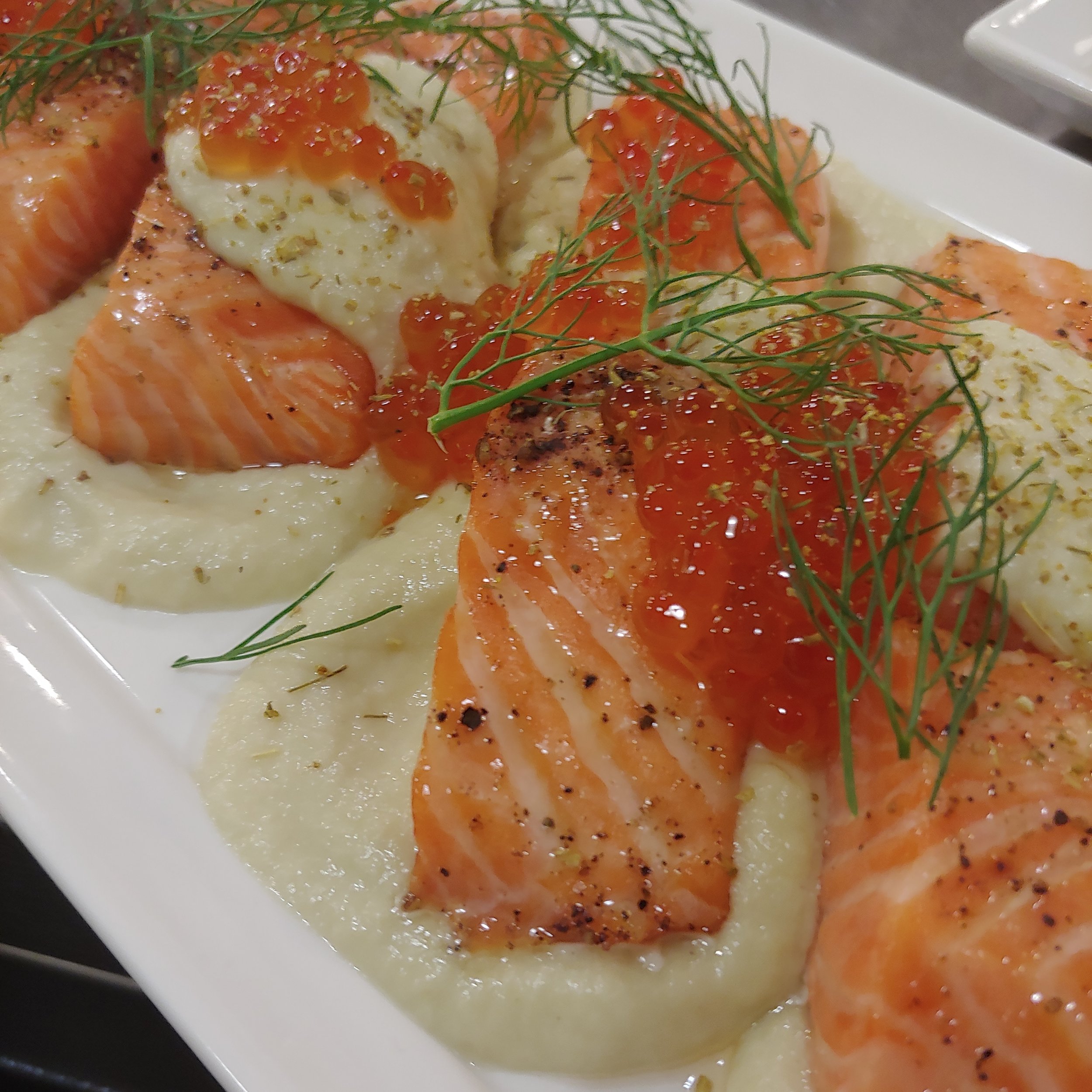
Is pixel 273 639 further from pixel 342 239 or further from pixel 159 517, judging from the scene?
pixel 342 239

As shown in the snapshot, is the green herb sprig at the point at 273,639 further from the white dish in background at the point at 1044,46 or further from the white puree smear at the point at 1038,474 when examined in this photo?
the white dish in background at the point at 1044,46

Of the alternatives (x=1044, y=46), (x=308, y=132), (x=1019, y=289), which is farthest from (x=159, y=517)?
(x=1044, y=46)

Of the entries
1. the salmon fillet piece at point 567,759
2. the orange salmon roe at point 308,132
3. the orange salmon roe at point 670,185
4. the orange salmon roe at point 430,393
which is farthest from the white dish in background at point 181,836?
the orange salmon roe at point 308,132

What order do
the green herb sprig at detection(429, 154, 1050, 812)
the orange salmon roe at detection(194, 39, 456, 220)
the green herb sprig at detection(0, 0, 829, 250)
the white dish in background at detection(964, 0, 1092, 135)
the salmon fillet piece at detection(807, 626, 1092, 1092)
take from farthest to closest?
1. the white dish in background at detection(964, 0, 1092, 135)
2. the green herb sprig at detection(0, 0, 829, 250)
3. the orange salmon roe at detection(194, 39, 456, 220)
4. the green herb sprig at detection(429, 154, 1050, 812)
5. the salmon fillet piece at detection(807, 626, 1092, 1092)

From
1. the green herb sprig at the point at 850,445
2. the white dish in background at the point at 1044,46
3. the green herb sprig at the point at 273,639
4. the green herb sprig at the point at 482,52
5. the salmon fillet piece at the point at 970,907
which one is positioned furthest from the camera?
the white dish in background at the point at 1044,46

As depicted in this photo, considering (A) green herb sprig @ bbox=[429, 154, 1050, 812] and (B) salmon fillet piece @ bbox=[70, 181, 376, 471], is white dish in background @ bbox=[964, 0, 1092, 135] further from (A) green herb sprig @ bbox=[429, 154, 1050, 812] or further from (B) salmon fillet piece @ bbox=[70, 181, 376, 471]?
(B) salmon fillet piece @ bbox=[70, 181, 376, 471]

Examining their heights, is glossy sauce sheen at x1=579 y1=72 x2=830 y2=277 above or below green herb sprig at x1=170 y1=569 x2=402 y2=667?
above

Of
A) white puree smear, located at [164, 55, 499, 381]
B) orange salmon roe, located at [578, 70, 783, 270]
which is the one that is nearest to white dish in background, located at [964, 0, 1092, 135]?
orange salmon roe, located at [578, 70, 783, 270]
